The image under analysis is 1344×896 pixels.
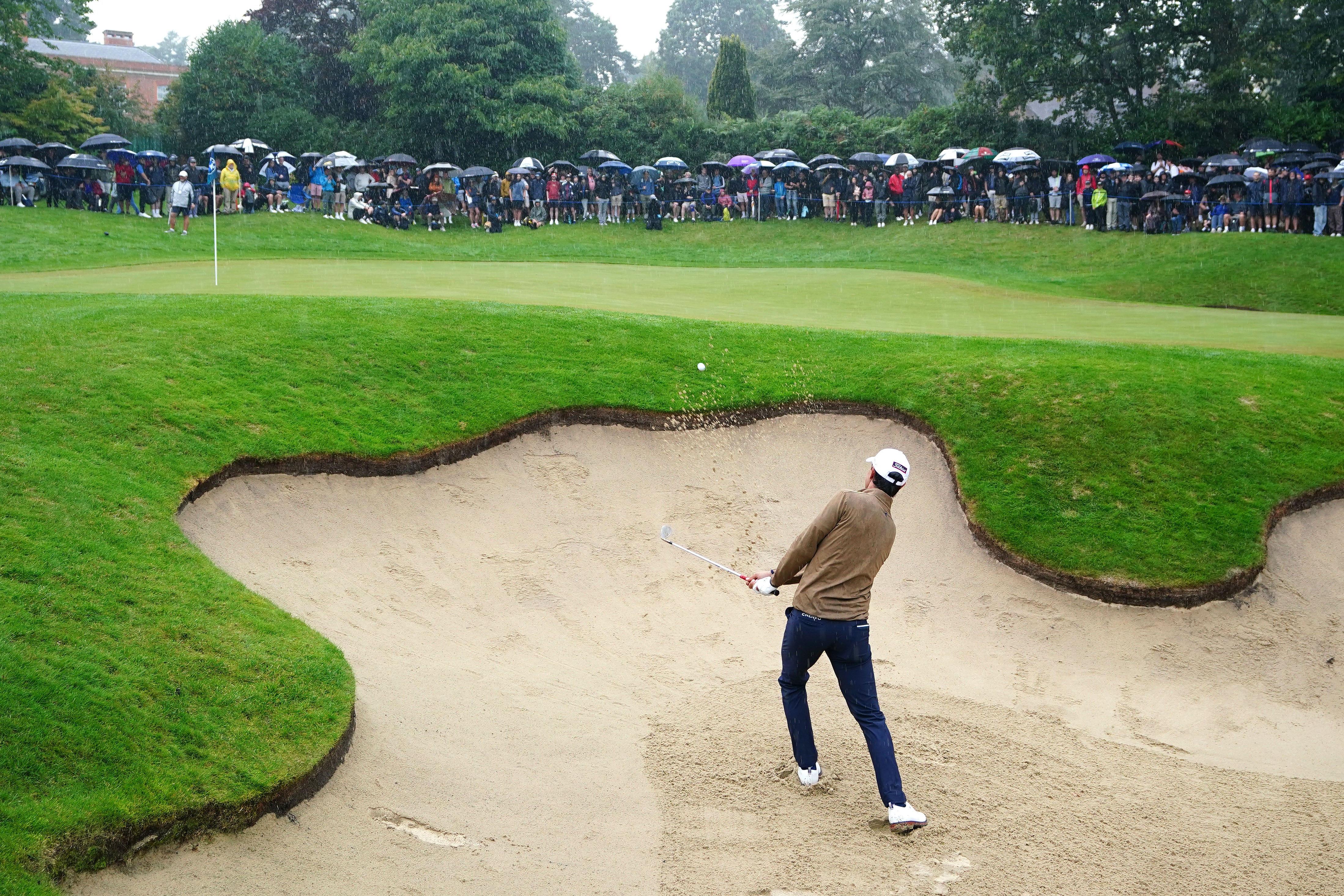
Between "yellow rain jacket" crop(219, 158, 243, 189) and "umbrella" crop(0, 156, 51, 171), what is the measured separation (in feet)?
17.7

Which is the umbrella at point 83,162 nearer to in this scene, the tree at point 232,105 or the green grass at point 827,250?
the green grass at point 827,250

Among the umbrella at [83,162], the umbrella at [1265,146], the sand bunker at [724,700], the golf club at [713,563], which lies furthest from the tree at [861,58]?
the golf club at [713,563]

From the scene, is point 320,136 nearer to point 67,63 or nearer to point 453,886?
point 67,63

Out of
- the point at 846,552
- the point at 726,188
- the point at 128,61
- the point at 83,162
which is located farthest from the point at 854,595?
the point at 128,61

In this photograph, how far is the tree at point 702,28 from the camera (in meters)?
127

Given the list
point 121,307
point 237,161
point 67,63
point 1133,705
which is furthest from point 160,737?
point 67,63

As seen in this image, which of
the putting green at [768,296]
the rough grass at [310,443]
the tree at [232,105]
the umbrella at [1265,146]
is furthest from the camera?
the tree at [232,105]

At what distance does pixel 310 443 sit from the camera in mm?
13602

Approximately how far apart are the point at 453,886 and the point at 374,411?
27.3 ft

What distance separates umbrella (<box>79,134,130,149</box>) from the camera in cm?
3912

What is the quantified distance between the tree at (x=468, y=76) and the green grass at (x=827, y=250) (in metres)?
8.62

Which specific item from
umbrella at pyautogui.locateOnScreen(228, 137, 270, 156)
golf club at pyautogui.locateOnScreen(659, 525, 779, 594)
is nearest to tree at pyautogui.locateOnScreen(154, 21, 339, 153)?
umbrella at pyautogui.locateOnScreen(228, 137, 270, 156)

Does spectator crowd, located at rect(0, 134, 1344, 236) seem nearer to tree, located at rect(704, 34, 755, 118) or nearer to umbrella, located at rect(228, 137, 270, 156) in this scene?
umbrella, located at rect(228, 137, 270, 156)

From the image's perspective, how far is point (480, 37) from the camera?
50.2m
